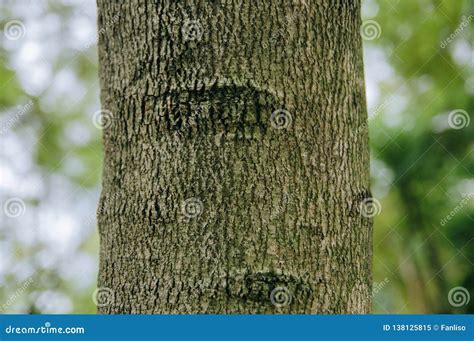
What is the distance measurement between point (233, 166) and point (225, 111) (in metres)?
0.13

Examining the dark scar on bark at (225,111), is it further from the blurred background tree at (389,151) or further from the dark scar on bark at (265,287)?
the blurred background tree at (389,151)

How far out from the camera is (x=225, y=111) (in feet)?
4.24

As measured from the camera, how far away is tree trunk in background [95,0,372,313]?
125 centimetres

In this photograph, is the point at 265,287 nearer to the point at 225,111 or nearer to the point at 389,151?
the point at 225,111

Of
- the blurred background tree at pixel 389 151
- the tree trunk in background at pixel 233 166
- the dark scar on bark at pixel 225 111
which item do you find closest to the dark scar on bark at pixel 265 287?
the tree trunk in background at pixel 233 166

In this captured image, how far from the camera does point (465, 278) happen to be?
17.4 feet

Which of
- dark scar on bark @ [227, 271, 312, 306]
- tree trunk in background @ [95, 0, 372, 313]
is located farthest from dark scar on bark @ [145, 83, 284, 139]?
dark scar on bark @ [227, 271, 312, 306]

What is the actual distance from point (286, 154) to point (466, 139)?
4.60m

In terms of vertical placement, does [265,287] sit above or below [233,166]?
below

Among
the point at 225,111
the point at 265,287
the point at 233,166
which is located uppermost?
the point at 225,111

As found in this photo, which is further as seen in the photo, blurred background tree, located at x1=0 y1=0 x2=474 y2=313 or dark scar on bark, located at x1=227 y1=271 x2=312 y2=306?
blurred background tree, located at x1=0 y1=0 x2=474 y2=313

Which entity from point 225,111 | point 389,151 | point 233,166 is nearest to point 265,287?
point 233,166

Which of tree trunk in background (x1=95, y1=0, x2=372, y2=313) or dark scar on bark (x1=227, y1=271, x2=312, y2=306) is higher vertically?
tree trunk in background (x1=95, y1=0, x2=372, y2=313)

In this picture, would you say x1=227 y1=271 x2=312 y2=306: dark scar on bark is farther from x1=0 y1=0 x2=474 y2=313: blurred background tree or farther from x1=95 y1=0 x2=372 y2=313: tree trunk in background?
x1=0 y1=0 x2=474 y2=313: blurred background tree
